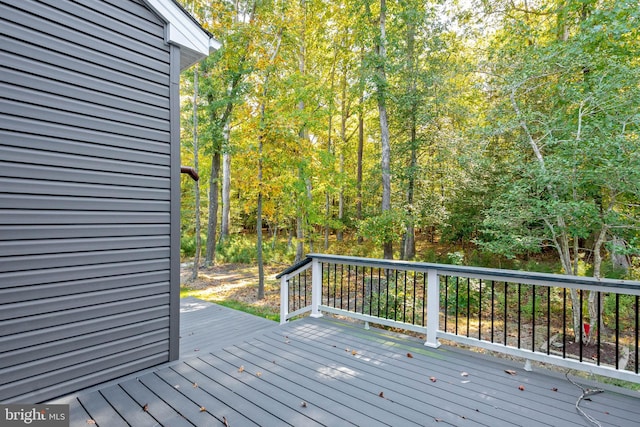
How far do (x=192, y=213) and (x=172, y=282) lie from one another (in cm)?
1311

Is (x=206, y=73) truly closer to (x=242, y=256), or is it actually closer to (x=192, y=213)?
(x=242, y=256)

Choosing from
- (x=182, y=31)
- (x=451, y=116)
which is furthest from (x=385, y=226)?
(x=182, y=31)

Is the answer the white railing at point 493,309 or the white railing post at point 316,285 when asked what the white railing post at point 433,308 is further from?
the white railing post at point 316,285

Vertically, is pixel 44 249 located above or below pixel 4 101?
below

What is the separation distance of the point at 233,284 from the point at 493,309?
6.43 m

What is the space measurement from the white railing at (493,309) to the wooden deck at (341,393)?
0.88 feet

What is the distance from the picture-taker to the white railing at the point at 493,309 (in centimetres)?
266

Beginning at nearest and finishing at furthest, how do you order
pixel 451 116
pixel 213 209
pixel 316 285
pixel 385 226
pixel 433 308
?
pixel 433 308
pixel 316 285
pixel 385 226
pixel 451 116
pixel 213 209

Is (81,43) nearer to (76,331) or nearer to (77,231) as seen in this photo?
(77,231)

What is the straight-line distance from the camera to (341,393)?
2.43 metres

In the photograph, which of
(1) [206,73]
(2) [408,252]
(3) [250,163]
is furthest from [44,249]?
(2) [408,252]

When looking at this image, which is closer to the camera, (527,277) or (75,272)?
(75,272)

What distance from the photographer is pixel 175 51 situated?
9.48ft

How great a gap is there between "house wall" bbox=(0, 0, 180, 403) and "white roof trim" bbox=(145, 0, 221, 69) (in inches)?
3.2
